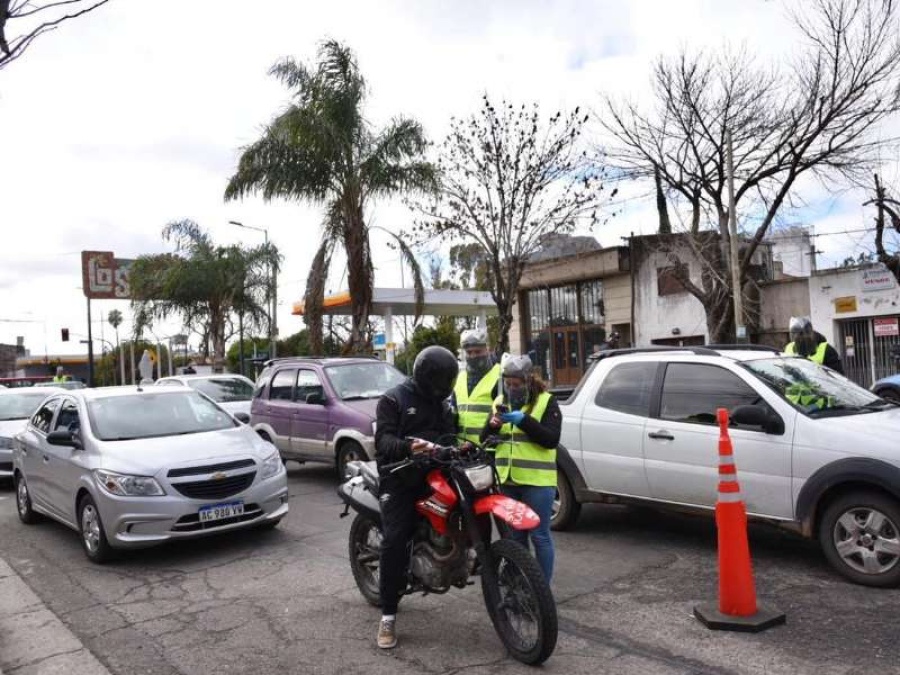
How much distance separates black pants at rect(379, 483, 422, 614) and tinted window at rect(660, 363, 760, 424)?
269cm

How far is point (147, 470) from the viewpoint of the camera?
6.67m

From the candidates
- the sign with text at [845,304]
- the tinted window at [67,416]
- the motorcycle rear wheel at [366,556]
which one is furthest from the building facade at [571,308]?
the motorcycle rear wheel at [366,556]

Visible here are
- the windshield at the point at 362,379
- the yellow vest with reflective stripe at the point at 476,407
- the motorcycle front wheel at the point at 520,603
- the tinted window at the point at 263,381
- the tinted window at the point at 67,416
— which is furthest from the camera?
the tinted window at the point at 263,381

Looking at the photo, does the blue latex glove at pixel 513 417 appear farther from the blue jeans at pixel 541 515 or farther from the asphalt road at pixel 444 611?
the asphalt road at pixel 444 611

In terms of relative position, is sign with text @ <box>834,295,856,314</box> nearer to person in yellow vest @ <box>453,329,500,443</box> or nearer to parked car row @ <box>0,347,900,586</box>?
parked car row @ <box>0,347,900,586</box>

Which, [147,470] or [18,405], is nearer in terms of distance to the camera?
[147,470]

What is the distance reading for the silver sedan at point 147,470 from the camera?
21.6 feet

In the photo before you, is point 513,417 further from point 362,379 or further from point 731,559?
point 362,379

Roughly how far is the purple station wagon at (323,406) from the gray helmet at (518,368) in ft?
15.7

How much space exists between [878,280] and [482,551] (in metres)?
19.8

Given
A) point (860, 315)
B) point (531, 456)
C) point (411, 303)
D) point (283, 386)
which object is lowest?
point (531, 456)

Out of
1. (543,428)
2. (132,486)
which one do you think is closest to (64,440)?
(132,486)

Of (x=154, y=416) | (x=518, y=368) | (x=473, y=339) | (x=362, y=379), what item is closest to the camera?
(x=518, y=368)

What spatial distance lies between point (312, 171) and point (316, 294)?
9.54 ft
